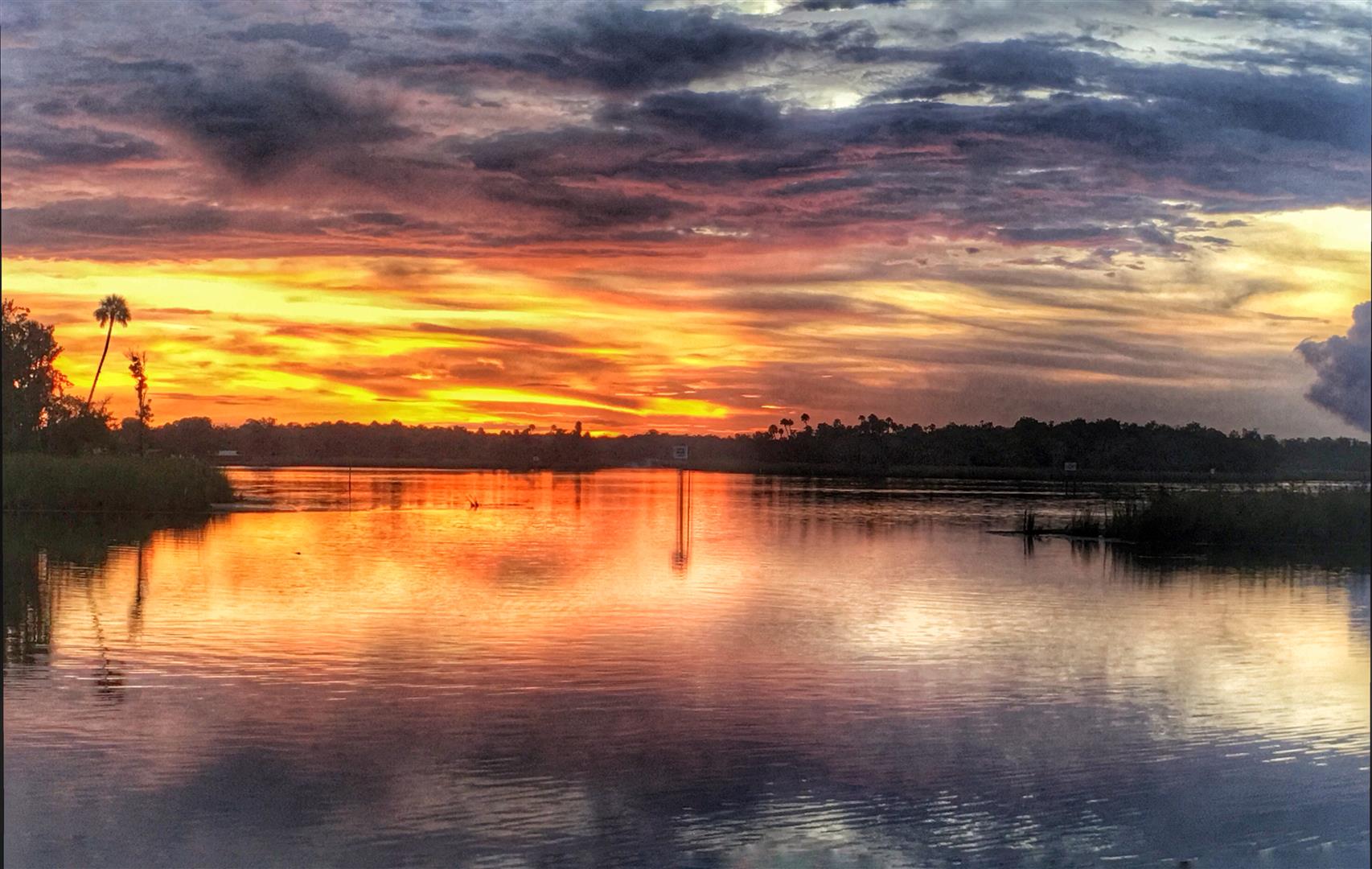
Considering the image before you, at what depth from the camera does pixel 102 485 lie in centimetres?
4041

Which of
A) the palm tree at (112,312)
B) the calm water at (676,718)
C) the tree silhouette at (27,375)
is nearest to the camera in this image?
the calm water at (676,718)

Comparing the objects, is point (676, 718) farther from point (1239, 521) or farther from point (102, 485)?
point (102, 485)

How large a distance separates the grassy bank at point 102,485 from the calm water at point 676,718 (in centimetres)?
1605

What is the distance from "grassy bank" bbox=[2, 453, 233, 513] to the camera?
3897 cm

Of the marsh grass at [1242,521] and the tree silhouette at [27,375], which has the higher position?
the tree silhouette at [27,375]

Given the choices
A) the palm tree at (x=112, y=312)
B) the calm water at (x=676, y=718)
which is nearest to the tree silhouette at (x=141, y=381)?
the palm tree at (x=112, y=312)

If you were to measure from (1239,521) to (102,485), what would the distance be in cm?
3342

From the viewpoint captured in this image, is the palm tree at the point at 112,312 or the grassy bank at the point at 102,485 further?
the palm tree at the point at 112,312

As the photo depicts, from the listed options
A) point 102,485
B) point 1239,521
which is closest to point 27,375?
point 102,485

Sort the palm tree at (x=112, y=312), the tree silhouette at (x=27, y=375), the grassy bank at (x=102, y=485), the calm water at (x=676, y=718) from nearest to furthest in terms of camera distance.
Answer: the calm water at (x=676, y=718)
the grassy bank at (x=102, y=485)
the tree silhouette at (x=27, y=375)
the palm tree at (x=112, y=312)

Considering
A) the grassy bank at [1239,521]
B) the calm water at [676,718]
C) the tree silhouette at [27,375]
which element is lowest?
the calm water at [676,718]

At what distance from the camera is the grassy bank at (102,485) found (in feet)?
128

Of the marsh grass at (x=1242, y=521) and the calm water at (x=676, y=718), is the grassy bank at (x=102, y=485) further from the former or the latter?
the marsh grass at (x=1242, y=521)

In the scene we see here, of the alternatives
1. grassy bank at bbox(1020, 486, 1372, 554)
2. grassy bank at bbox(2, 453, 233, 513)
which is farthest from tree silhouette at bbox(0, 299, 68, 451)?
grassy bank at bbox(1020, 486, 1372, 554)
